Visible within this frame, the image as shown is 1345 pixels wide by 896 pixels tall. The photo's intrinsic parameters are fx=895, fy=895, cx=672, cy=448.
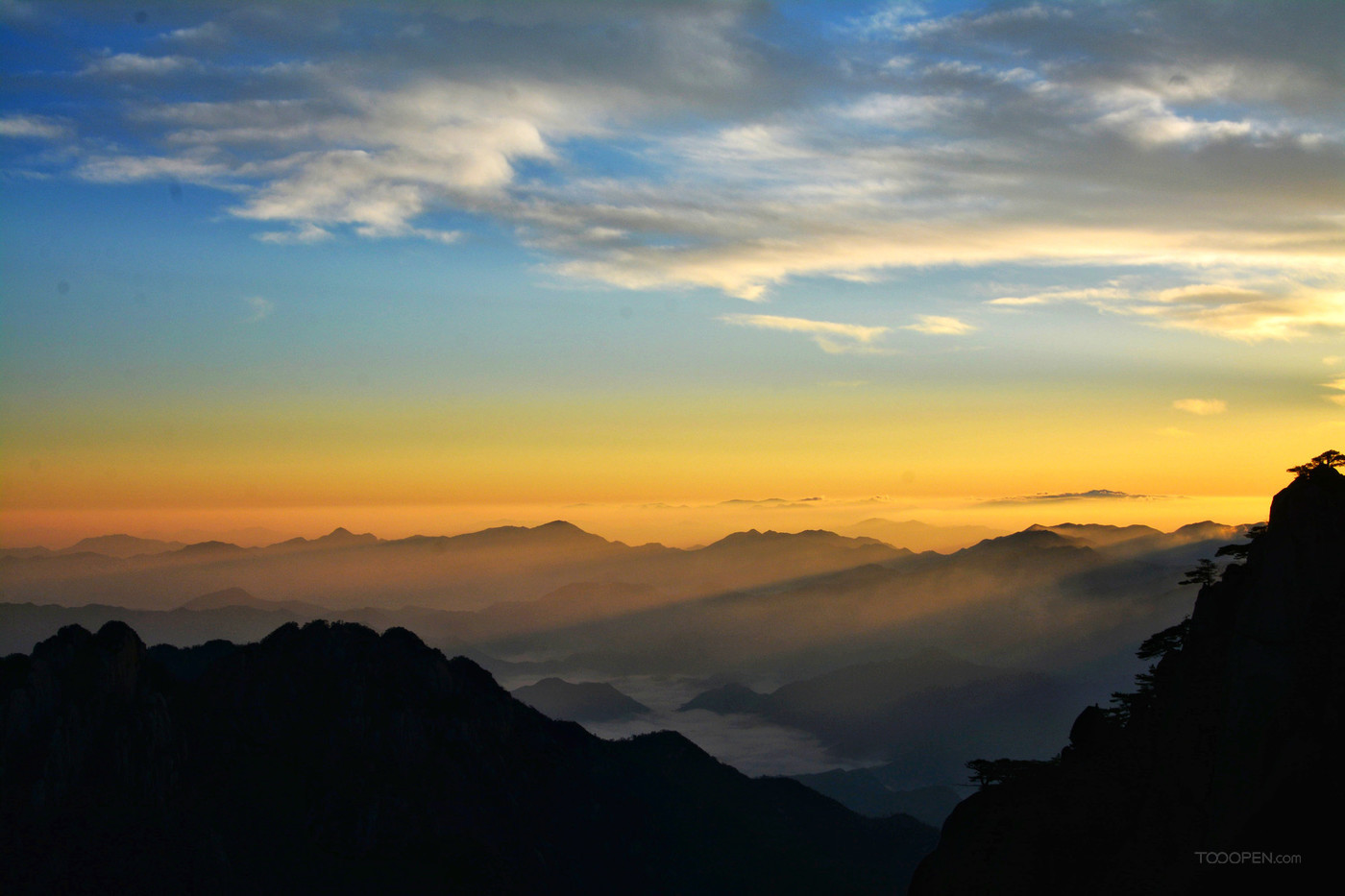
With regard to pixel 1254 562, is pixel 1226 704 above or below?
below

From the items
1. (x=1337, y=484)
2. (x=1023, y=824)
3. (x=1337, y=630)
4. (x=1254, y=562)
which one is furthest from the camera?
(x=1023, y=824)

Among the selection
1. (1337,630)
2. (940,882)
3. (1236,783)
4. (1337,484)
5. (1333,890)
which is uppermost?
(1337,484)

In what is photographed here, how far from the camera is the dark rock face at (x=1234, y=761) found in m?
44.2

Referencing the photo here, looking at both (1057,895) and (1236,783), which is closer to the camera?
(1236,783)

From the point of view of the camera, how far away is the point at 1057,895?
6156 centimetres

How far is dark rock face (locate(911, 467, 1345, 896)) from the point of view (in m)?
44.2

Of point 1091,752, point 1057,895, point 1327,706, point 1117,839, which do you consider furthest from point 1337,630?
point 1091,752

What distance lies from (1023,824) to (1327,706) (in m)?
29.2

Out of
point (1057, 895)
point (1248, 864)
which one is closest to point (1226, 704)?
point (1248, 864)

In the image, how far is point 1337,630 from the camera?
4588 cm

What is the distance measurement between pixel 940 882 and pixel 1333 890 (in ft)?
112

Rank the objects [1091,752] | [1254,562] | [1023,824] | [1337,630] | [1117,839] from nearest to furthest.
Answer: [1337,630]
[1254,562]
[1117,839]
[1023,824]
[1091,752]

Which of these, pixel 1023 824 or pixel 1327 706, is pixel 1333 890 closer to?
pixel 1327 706

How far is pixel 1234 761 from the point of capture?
47.2 meters
